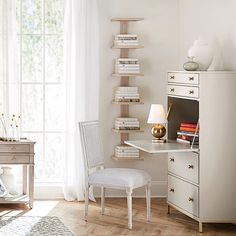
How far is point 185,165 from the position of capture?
20.7ft

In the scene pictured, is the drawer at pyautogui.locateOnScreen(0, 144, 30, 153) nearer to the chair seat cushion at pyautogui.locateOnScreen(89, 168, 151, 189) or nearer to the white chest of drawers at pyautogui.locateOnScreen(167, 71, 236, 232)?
the chair seat cushion at pyautogui.locateOnScreen(89, 168, 151, 189)

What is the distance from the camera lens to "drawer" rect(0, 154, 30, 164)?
6.84 metres

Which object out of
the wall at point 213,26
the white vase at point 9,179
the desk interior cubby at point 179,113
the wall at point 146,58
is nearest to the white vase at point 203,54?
the wall at point 213,26

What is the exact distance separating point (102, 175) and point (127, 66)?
151cm

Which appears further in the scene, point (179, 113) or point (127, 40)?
point (127, 40)

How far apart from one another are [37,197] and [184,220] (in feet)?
5.70

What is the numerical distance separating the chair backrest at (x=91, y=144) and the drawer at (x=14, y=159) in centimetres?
67

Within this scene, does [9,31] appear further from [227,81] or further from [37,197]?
[227,81]

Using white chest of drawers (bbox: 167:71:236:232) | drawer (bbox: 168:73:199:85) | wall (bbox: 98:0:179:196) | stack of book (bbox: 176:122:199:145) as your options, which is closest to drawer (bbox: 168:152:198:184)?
white chest of drawers (bbox: 167:71:236:232)

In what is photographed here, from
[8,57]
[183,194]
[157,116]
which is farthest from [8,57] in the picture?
[183,194]

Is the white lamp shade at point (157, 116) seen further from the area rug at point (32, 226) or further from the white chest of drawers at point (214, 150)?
the area rug at point (32, 226)

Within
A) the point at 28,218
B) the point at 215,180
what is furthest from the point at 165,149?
the point at 28,218

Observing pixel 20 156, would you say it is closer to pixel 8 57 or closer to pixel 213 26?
pixel 8 57

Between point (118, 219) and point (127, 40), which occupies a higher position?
point (127, 40)
